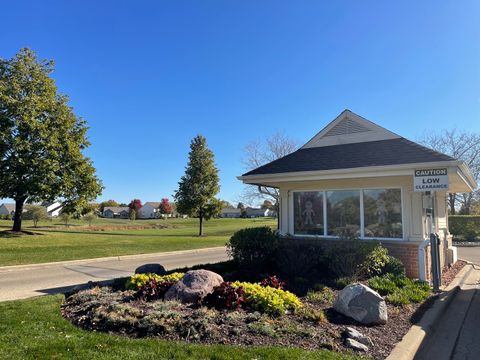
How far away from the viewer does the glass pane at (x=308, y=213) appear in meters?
11.6

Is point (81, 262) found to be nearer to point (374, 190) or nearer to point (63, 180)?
point (63, 180)

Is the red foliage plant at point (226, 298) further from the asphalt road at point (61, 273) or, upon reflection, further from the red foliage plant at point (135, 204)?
the red foliage plant at point (135, 204)

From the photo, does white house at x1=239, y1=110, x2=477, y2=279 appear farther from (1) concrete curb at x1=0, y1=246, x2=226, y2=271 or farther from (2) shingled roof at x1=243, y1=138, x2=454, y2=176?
(1) concrete curb at x1=0, y1=246, x2=226, y2=271

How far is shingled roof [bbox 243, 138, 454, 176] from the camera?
973cm

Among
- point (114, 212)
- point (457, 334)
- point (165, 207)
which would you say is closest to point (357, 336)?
point (457, 334)

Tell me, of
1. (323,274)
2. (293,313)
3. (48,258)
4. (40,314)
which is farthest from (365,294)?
(48,258)

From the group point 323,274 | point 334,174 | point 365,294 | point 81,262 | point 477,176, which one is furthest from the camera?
point 477,176

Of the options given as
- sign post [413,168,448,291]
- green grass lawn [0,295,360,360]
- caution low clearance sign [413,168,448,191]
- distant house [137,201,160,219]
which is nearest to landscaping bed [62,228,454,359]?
green grass lawn [0,295,360,360]

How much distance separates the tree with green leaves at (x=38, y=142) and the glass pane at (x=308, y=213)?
15.5m

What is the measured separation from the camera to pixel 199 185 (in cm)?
3247

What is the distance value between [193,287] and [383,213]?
6.28 meters

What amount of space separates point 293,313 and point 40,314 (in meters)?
4.23

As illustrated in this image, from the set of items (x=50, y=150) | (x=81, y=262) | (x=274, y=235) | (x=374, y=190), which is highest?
(x=50, y=150)

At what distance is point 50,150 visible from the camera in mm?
21469
